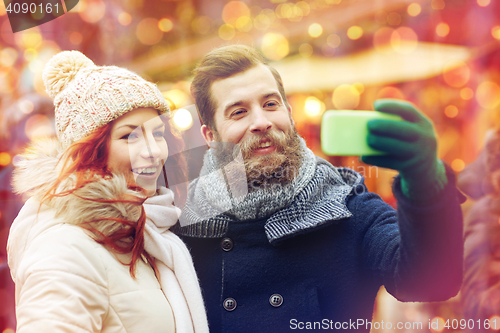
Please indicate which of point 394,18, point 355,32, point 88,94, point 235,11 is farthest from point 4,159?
point 394,18

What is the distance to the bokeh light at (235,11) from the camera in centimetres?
108

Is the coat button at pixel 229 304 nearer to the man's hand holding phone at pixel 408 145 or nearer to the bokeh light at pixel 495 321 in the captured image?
the man's hand holding phone at pixel 408 145

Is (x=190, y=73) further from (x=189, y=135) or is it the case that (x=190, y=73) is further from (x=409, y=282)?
(x=409, y=282)

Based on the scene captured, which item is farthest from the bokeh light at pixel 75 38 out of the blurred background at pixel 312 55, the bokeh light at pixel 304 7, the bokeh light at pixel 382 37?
the bokeh light at pixel 382 37

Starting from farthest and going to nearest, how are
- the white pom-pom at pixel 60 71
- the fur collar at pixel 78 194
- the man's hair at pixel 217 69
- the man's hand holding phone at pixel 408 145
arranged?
the man's hair at pixel 217 69 → the white pom-pom at pixel 60 71 → the fur collar at pixel 78 194 → the man's hand holding phone at pixel 408 145

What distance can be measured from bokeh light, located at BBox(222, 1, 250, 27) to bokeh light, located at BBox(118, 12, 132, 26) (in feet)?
1.07

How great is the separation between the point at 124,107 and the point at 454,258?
2.54 feet

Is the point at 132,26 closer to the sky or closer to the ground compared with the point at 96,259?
closer to the sky

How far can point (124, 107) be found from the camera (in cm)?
78

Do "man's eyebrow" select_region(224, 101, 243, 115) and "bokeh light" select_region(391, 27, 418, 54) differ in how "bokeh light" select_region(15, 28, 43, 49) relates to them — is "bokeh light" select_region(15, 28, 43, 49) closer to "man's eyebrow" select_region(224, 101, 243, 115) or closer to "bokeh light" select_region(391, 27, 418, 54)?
"man's eyebrow" select_region(224, 101, 243, 115)

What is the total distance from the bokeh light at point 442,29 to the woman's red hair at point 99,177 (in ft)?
3.34

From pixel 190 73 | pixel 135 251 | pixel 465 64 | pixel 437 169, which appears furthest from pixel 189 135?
pixel 465 64

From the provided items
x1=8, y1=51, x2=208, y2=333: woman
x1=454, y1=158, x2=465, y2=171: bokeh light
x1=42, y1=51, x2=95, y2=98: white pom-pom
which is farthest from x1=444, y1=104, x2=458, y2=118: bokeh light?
x1=42, y1=51, x2=95, y2=98: white pom-pom

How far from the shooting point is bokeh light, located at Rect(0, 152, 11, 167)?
111 cm
